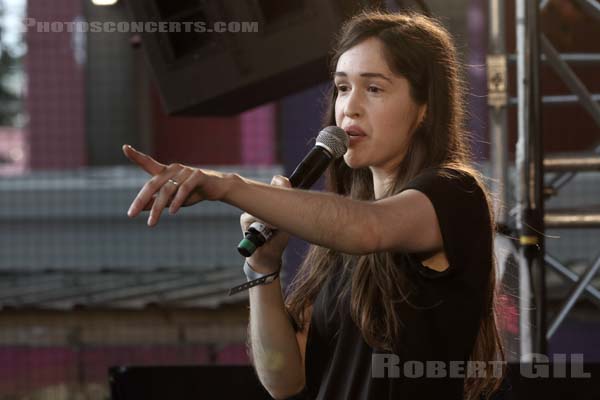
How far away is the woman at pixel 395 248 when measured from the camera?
4.45ft

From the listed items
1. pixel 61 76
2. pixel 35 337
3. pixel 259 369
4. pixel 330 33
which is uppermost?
pixel 61 76

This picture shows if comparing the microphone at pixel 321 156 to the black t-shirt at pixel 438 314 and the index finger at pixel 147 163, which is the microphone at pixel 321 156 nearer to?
the black t-shirt at pixel 438 314

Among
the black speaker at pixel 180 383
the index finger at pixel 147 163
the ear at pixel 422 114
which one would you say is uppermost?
the ear at pixel 422 114

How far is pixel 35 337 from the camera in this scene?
429cm

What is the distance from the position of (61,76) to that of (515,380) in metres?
6.79

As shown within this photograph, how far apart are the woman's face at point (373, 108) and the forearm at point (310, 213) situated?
0.21 meters

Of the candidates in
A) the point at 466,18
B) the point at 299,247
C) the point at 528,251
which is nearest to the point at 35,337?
the point at 299,247

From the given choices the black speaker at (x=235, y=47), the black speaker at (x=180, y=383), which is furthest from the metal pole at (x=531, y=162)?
the black speaker at (x=180, y=383)

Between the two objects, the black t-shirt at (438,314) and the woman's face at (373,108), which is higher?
the woman's face at (373,108)

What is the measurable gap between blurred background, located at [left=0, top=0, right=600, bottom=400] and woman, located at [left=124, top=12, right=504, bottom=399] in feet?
1.10

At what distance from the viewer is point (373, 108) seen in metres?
1.49

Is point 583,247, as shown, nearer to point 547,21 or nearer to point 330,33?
point 547,21

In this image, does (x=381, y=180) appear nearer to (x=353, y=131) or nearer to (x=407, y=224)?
(x=353, y=131)

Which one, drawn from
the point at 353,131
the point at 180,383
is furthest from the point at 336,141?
the point at 180,383
